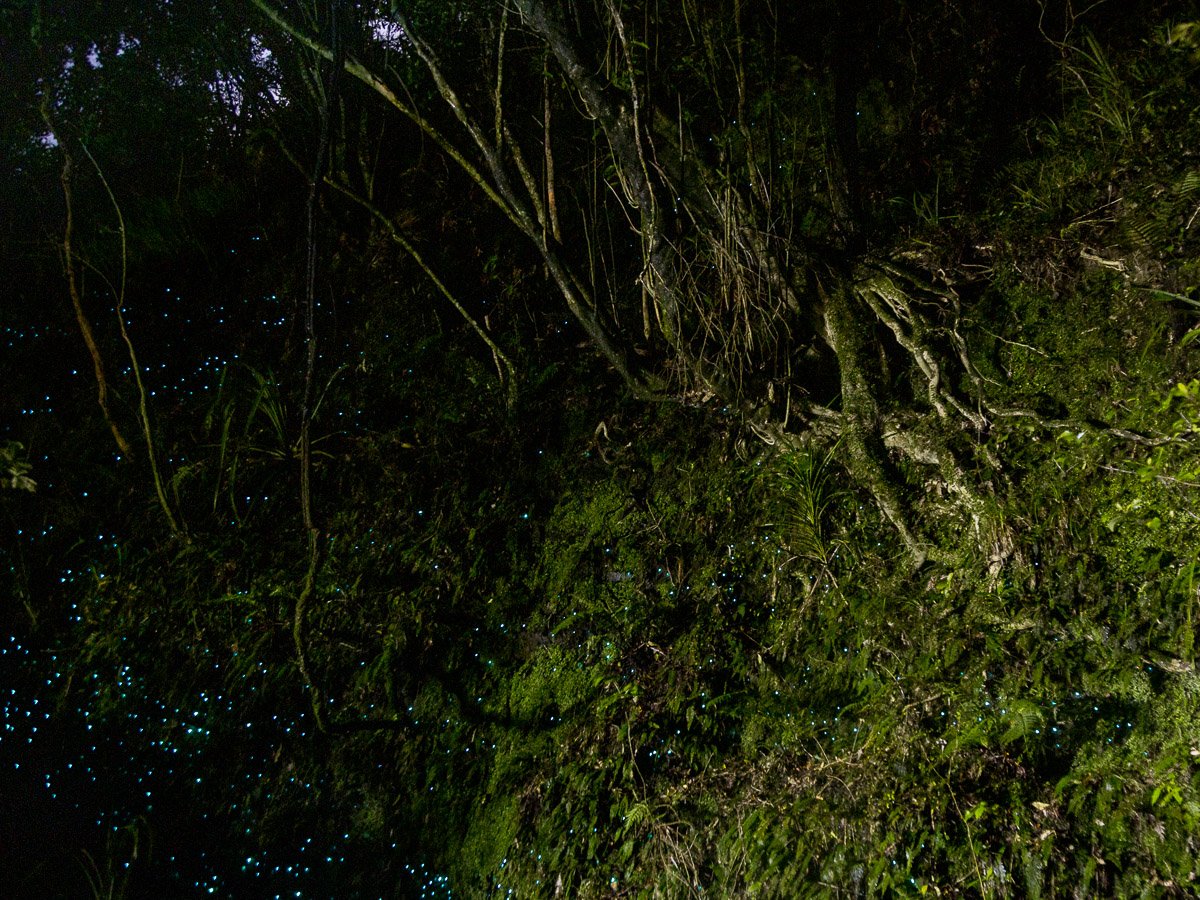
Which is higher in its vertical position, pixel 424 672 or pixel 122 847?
pixel 122 847

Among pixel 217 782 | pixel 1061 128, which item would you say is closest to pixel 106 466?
pixel 217 782

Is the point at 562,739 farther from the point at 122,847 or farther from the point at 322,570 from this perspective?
the point at 122,847

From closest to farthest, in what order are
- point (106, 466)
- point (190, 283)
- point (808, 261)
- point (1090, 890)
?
point (1090, 890) → point (808, 261) → point (106, 466) → point (190, 283)

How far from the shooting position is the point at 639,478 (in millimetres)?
3480

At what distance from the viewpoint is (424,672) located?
3.41 m

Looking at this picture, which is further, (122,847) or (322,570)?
(322,570)

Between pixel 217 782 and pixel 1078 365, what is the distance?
14.0 ft

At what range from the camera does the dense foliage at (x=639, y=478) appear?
7.36 ft

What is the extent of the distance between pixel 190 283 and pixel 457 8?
8.91 feet

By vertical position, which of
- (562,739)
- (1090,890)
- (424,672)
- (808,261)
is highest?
(808,261)

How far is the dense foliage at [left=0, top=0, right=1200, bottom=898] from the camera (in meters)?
2.24

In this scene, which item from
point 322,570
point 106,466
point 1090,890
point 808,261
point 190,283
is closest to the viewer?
point 1090,890

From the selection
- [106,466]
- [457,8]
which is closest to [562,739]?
[106,466]

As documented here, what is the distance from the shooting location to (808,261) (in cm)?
312
